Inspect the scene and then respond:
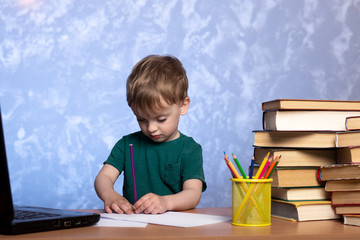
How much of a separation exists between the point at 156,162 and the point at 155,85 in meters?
0.28

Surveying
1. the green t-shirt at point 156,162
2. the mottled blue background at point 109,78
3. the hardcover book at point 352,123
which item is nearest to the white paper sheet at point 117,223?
the hardcover book at point 352,123

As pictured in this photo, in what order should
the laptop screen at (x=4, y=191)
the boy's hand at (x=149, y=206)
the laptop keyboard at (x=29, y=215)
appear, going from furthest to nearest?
the boy's hand at (x=149, y=206) < the laptop keyboard at (x=29, y=215) < the laptop screen at (x=4, y=191)

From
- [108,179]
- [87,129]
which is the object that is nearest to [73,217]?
[108,179]

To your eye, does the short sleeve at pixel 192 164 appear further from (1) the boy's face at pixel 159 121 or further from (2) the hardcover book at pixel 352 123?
(2) the hardcover book at pixel 352 123

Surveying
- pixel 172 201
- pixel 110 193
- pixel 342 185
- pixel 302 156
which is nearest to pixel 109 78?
pixel 110 193

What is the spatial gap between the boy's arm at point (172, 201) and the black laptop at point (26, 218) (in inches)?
7.5

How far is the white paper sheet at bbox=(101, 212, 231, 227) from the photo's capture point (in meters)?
0.90

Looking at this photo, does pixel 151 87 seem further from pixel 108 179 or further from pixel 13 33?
pixel 13 33

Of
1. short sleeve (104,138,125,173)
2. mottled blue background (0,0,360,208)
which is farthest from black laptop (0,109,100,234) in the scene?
mottled blue background (0,0,360,208)

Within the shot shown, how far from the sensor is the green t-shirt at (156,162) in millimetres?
1511

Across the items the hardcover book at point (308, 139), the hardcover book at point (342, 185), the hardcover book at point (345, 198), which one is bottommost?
the hardcover book at point (345, 198)

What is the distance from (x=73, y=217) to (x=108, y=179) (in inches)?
23.5

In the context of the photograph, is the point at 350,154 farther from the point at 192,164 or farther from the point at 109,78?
the point at 109,78

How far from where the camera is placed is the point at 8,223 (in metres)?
0.77
